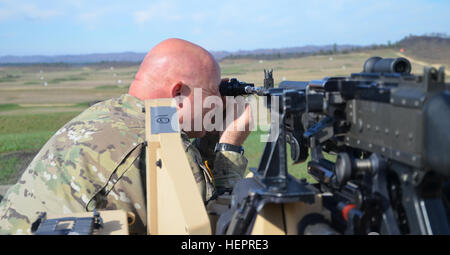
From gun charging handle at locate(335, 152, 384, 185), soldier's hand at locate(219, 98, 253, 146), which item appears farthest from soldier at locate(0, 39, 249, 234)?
gun charging handle at locate(335, 152, 384, 185)

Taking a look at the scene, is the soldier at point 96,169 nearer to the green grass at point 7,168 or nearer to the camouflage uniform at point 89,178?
the camouflage uniform at point 89,178

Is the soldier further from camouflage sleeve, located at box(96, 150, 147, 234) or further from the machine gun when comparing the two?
the machine gun

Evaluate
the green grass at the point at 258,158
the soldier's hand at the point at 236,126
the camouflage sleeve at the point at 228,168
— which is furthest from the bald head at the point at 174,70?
the green grass at the point at 258,158

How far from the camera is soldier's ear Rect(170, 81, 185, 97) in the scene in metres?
3.23

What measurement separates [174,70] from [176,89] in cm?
14

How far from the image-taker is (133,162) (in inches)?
108

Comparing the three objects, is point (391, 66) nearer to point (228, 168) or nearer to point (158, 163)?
point (158, 163)

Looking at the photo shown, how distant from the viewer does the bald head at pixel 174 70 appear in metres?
3.23

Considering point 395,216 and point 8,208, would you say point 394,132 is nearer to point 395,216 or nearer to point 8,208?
point 395,216

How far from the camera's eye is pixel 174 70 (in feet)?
10.6

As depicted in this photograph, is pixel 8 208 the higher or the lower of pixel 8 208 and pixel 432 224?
the lower
